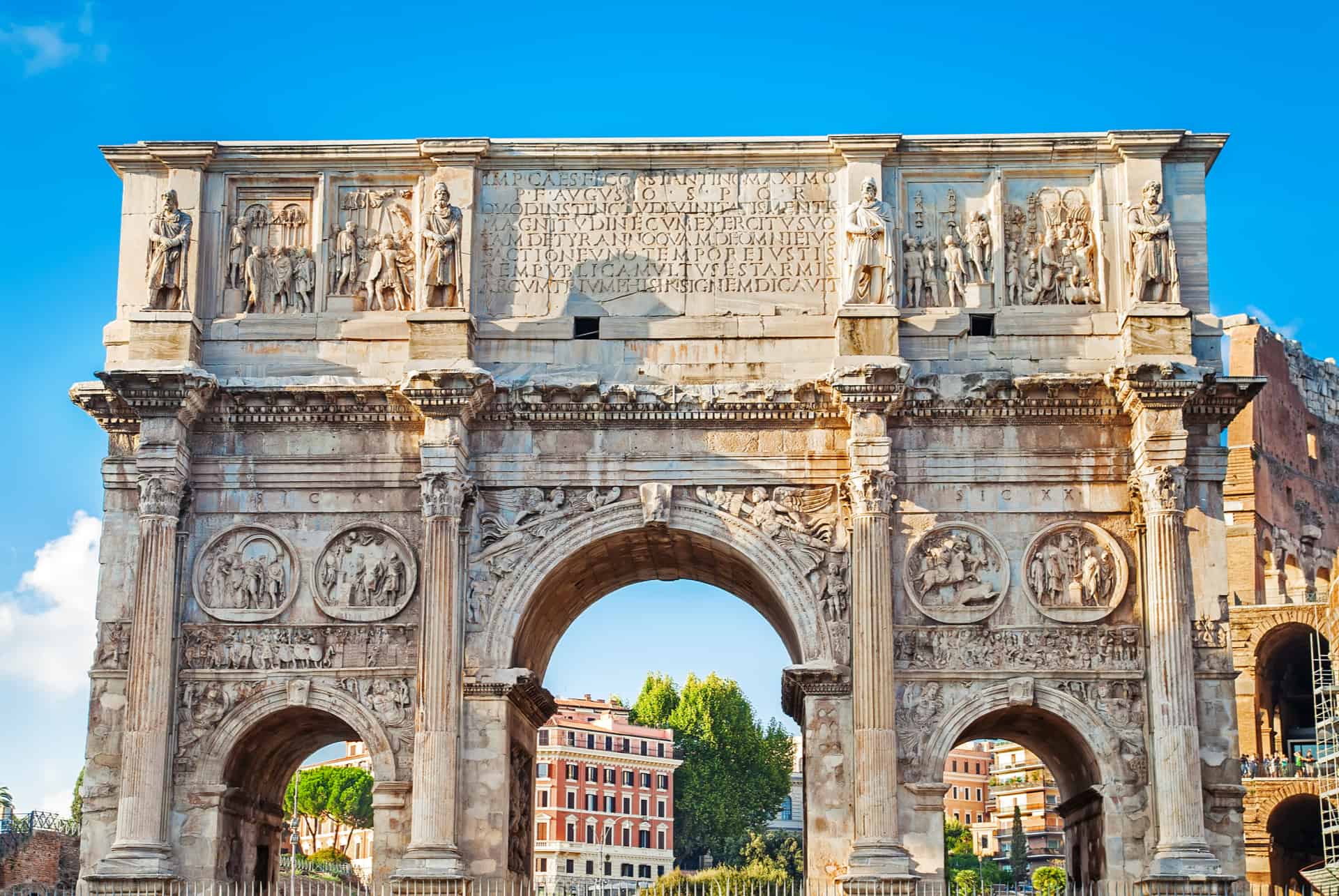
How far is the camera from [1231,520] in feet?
164

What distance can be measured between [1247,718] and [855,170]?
2437 centimetres

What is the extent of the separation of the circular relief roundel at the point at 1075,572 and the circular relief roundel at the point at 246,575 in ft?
27.9

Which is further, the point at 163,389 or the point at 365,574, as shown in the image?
the point at 365,574

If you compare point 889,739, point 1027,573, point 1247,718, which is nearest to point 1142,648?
point 1027,573

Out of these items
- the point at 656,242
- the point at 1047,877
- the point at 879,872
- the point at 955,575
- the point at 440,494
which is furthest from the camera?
the point at 1047,877

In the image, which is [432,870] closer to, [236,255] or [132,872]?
[132,872]

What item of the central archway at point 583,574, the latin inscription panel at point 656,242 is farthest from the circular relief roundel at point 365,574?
the latin inscription panel at point 656,242

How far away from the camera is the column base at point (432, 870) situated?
20203mm

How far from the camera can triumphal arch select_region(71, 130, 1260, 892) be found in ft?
69.0

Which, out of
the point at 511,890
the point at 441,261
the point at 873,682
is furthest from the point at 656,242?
the point at 511,890

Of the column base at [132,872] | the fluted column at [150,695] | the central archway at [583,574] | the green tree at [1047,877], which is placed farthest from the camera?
the green tree at [1047,877]

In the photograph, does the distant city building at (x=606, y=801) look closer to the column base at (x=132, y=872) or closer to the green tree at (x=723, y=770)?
the green tree at (x=723, y=770)

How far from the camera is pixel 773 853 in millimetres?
67625

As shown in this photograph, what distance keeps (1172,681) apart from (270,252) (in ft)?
38.2
